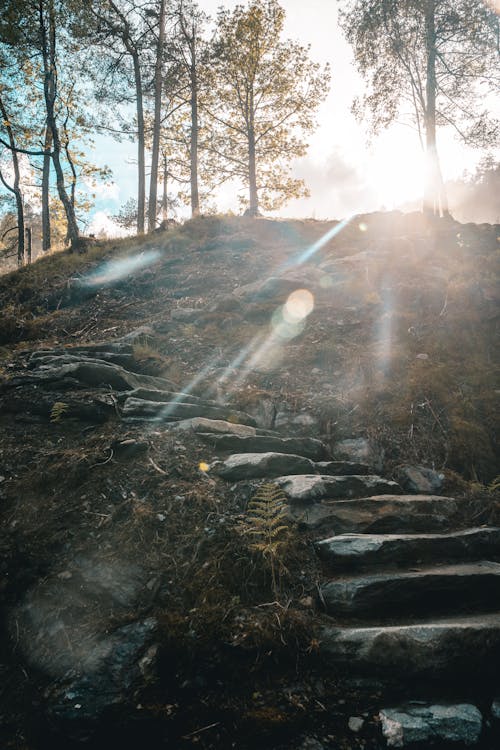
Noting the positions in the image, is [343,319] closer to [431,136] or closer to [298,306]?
[298,306]

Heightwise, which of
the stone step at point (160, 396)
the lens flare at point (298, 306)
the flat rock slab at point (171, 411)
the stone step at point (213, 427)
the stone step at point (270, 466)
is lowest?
the stone step at point (270, 466)

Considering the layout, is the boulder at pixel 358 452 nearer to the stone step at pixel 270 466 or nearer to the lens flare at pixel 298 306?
the stone step at pixel 270 466

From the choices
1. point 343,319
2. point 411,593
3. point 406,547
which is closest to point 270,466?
point 406,547

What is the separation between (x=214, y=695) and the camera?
2.39m

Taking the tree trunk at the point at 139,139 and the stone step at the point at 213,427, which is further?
the tree trunk at the point at 139,139

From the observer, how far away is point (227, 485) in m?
4.02

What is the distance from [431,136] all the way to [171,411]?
1651 centimetres

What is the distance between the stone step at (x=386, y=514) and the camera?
3.64 meters

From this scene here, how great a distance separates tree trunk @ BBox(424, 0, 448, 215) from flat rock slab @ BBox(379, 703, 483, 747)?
1517 cm

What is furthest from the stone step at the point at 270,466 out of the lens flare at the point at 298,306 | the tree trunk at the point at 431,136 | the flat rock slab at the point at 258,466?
the tree trunk at the point at 431,136

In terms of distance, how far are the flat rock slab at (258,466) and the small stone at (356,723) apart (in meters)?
2.17

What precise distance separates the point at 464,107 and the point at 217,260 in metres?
14.5

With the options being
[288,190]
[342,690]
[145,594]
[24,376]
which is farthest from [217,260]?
[288,190]

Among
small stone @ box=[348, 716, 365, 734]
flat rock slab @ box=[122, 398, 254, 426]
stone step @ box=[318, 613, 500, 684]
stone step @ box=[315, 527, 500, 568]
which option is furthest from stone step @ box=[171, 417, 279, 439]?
small stone @ box=[348, 716, 365, 734]
